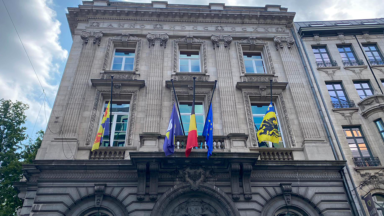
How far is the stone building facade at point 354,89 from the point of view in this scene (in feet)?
43.2

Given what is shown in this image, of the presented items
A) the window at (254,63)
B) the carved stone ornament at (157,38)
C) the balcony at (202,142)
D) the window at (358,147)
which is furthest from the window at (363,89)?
the carved stone ornament at (157,38)

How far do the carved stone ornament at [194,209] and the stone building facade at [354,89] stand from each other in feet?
23.1

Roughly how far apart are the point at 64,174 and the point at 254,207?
880 cm

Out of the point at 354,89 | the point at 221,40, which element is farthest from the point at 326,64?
the point at 221,40

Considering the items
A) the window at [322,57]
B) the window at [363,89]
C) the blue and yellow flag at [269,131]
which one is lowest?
the blue and yellow flag at [269,131]

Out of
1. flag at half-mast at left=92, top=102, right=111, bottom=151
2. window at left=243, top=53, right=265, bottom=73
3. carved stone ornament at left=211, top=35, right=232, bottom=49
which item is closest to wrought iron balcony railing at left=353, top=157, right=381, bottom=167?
window at left=243, top=53, right=265, bottom=73

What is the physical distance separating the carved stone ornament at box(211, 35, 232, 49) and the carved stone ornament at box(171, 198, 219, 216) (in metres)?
10.4

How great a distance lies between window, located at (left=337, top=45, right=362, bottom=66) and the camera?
17.1 meters

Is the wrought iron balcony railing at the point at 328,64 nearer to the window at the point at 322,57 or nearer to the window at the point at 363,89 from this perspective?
the window at the point at 322,57

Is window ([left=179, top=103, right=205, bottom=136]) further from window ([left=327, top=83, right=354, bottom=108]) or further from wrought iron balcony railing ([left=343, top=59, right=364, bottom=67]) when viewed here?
wrought iron balcony railing ([left=343, top=59, right=364, bottom=67])

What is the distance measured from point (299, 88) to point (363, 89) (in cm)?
404

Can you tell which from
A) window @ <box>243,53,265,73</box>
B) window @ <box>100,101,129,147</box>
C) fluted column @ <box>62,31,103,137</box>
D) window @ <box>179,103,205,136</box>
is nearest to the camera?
fluted column @ <box>62,31,103,137</box>

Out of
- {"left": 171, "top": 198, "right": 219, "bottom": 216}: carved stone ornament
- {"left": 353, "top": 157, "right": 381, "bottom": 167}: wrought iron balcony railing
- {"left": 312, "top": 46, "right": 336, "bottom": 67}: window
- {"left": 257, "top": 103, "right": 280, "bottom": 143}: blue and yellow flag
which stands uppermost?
{"left": 312, "top": 46, "right": 336, "bottom": 67}: window

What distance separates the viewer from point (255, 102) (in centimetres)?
1573
